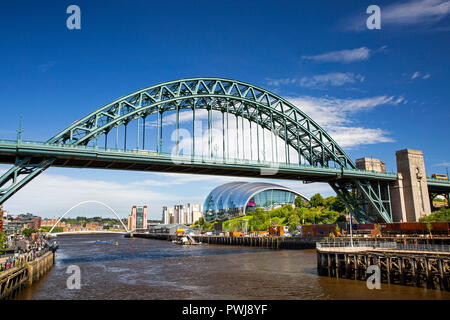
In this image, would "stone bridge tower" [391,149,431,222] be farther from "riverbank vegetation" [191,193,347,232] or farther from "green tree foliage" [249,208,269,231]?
"green tree foliage" [249,208,269,231]

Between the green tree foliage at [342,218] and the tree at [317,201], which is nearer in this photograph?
the green tree foliage at [342,218]

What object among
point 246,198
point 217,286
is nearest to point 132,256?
point 217,286

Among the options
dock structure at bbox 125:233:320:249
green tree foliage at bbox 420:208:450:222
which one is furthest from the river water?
green tree foliage at bbox 420:208:450:222

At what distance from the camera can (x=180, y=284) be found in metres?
32.4

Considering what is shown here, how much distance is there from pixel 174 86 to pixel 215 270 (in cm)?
2932

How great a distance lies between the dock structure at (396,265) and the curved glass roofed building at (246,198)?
120 m

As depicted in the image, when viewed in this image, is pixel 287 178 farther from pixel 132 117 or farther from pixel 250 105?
pixel 132 117

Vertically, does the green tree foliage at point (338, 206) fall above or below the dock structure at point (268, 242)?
above

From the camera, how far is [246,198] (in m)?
157

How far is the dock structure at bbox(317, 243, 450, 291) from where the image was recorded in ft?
86.0

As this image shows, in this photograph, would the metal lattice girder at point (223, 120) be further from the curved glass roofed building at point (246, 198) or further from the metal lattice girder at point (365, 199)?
the curved glass roofed building at point (246, 198)

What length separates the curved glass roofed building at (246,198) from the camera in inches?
6191

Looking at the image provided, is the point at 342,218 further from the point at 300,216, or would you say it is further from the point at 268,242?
the point at 268,242

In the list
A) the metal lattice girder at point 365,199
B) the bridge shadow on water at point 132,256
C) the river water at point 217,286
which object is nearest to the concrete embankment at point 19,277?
the river water at point 217,286
